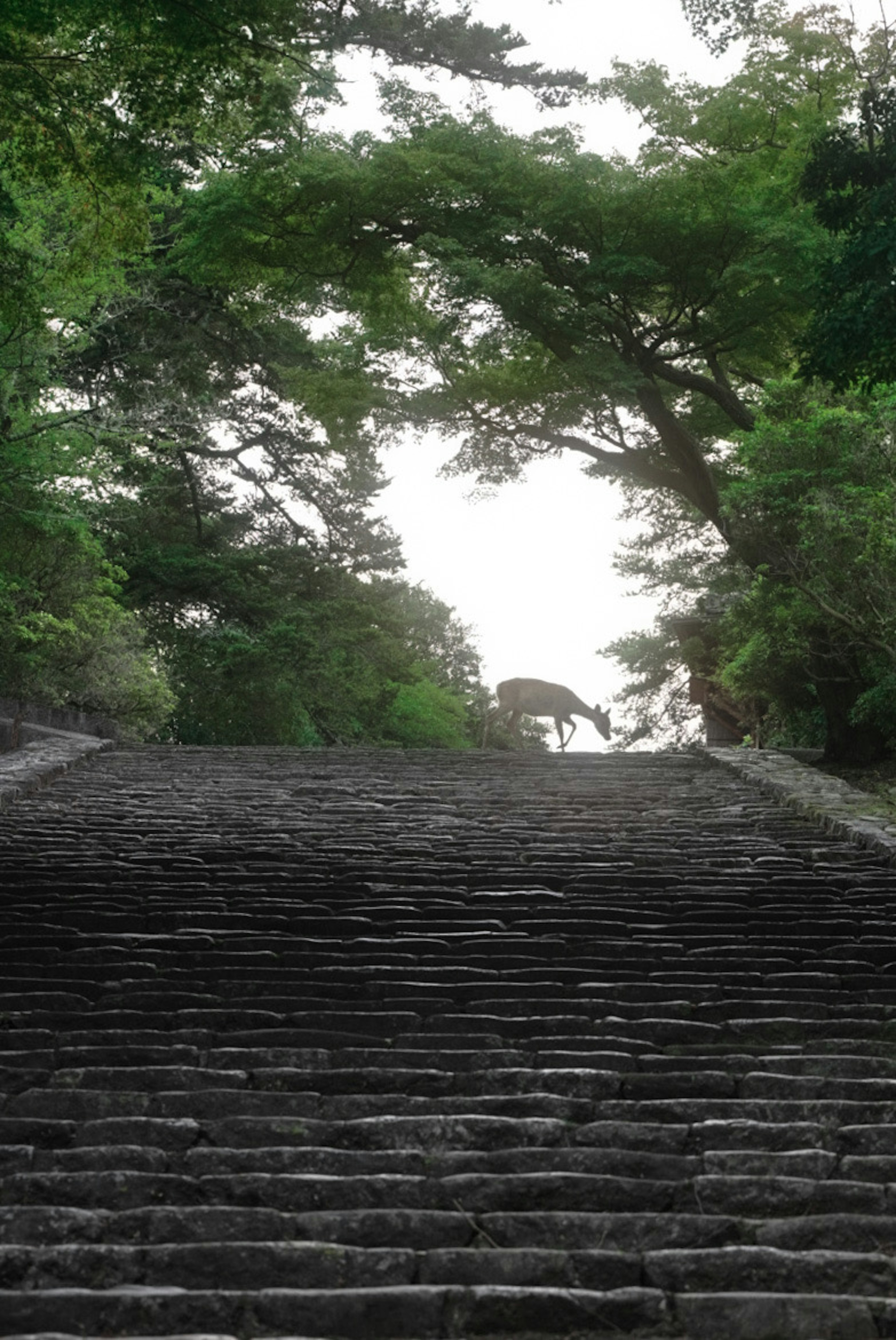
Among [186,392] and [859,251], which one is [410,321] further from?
[859,251]

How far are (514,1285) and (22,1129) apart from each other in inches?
69.3

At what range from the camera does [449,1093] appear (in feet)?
14.3

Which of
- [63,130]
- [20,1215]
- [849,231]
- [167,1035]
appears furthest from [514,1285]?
[63,130]

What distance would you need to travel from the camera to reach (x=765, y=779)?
1112 cm

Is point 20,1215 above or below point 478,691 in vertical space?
below

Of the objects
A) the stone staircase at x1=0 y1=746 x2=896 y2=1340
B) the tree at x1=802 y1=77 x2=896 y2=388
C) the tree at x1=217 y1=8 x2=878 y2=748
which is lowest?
the stone staircase at x1=0 y1=746 x2=896 y2=1340

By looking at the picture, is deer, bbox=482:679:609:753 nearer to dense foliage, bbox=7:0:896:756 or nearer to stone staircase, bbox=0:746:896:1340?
dense foliage, bbox=7:0:896:756

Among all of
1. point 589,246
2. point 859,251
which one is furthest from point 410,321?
point 859,251

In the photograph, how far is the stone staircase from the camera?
119 inches

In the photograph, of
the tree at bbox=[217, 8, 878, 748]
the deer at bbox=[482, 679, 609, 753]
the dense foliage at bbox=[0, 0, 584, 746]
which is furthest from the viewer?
the deer at bbox=[482, 679, 609, 753]

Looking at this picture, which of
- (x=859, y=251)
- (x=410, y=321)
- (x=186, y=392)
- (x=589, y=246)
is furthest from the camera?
(x=186, y=392)

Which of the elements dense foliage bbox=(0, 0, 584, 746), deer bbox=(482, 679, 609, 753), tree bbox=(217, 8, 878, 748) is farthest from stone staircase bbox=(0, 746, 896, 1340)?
deer bbox=(482, 679, 609, 753)

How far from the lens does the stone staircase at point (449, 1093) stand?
3018 mm

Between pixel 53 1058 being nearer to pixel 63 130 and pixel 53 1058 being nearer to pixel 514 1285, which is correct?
pixel 514 1285
